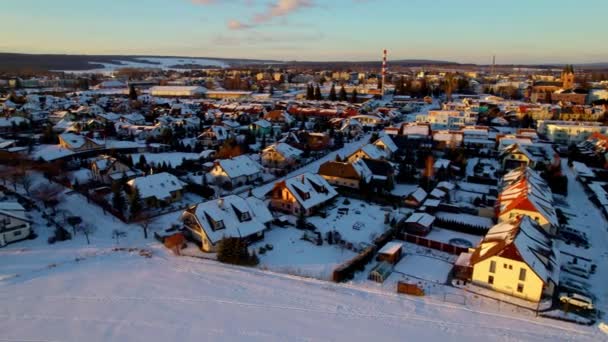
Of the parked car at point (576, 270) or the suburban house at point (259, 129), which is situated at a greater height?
the suburban house at point (259, 129)

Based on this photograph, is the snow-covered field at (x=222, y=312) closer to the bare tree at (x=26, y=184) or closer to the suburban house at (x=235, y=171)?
the bare tree at (x=26, y=184)

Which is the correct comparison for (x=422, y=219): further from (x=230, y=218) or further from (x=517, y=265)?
(x=230, y=218)

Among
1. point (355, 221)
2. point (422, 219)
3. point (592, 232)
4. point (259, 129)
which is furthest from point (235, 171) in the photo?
point (592, 232)

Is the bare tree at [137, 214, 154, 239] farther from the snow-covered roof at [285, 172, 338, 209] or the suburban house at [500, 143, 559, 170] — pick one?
the suburban house at [500, 143, 559, 170]

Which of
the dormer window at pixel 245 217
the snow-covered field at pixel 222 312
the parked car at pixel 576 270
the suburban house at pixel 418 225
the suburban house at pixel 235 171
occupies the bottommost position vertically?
the snow-covered field at pixel 222 312

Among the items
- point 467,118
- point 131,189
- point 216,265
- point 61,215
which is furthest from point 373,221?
point 467,118

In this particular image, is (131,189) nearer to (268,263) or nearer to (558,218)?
(268,263)

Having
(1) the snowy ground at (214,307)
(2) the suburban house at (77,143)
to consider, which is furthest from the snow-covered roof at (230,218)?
(2) the suburban house at (77,143)
